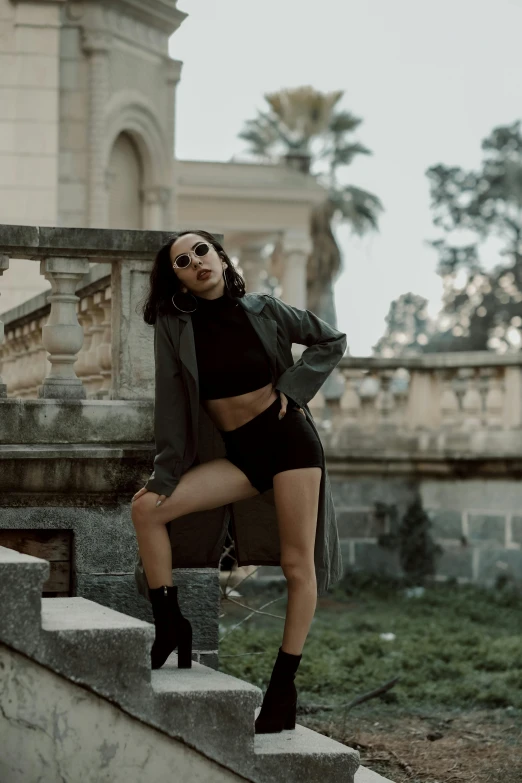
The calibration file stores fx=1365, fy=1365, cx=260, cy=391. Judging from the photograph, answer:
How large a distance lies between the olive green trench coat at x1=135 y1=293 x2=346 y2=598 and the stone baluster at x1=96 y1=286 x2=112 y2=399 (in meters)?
1.72

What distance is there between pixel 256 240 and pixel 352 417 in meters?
8.07

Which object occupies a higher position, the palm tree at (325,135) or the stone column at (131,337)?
the palm tree at (325,135)

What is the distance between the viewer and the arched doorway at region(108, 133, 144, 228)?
14.9 metres

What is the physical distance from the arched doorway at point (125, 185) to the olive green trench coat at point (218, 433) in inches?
402

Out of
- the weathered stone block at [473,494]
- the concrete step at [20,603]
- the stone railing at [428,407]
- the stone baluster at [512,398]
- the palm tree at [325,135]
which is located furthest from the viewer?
the palm tree at [325,135]

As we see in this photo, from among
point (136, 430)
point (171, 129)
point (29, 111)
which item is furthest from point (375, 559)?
point (136, 430)

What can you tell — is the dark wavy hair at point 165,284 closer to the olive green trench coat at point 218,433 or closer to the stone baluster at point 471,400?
the olive green trench coat at point 218,433

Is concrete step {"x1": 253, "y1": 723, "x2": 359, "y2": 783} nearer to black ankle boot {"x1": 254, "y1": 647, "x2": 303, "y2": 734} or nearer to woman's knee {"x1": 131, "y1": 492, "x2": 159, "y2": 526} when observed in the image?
black ankle boot {"x1": 254, "y1": 647, "x2": 303, "y2": 734}

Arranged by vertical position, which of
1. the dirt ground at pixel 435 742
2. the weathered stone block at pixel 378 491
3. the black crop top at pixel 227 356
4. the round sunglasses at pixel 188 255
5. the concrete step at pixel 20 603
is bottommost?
Answer: the dirt ground at pixel 435 742

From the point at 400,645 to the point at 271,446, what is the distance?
5589mm

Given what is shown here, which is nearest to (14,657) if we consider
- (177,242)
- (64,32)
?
(177,242)

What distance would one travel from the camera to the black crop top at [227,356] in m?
4.62

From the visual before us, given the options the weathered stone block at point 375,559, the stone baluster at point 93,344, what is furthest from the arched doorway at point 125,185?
the stone baluster at point 93,344

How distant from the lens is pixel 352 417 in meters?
13.8
